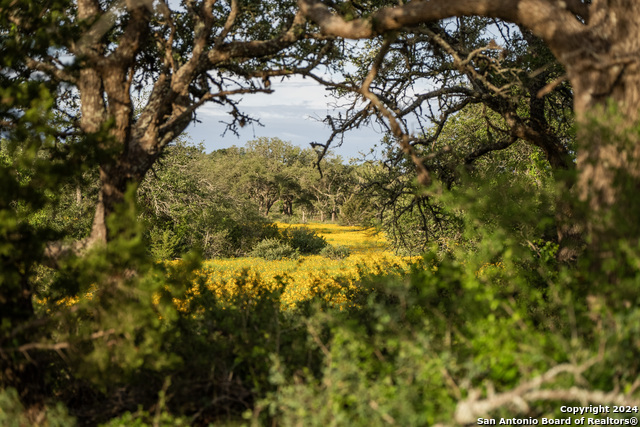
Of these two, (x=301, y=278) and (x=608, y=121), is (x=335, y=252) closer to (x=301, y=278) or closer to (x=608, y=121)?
(x=301, y=278)

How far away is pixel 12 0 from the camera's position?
17.0 ft

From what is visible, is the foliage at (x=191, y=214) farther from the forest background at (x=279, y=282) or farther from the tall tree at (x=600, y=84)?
the tall tree at (x=600, y=84)

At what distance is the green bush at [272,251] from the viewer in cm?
2450

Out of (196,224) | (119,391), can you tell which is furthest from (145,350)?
(196,224)

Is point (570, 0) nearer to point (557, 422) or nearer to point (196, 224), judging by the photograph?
point (557, 422)

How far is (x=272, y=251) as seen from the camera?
24.7 metres

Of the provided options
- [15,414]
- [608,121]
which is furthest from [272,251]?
[608,121]

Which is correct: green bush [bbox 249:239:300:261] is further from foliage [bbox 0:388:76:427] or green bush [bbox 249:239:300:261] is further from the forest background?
foliage [bbox 0:388:76:427]

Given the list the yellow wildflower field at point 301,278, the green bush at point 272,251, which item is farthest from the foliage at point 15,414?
the green bush at point 272,251

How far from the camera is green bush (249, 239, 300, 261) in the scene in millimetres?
24500

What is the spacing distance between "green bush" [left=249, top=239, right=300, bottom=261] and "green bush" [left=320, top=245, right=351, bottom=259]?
169 centimetres

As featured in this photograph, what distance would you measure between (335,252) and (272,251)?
3.46 meters

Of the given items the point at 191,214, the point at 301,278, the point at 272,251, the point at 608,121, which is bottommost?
the point at 301,278

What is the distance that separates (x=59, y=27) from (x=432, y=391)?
529 cm
